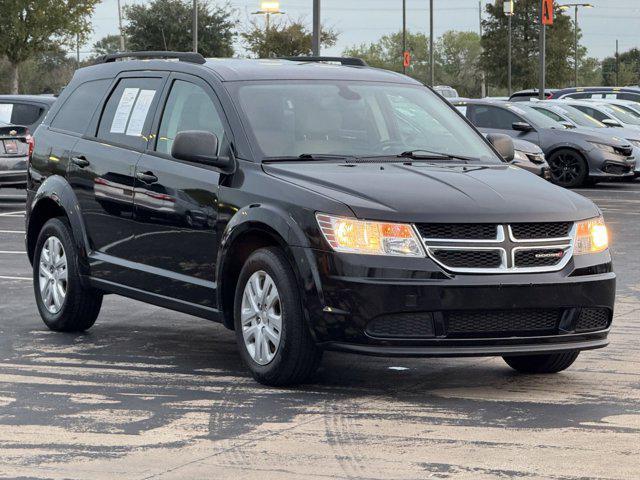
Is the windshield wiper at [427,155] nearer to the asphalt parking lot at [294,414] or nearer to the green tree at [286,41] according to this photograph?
the asphalt parking lot at [294,414]

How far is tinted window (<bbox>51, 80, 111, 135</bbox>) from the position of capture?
33.1ft

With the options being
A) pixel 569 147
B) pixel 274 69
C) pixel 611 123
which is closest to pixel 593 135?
pixel 569 147

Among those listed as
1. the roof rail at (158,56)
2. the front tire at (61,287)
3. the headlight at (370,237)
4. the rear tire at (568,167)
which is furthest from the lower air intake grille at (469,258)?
the rear tire at (568,167)

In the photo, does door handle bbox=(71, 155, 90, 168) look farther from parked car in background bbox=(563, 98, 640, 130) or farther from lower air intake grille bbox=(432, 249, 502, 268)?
parked car in background bbox=(563, 98, 640, 130)

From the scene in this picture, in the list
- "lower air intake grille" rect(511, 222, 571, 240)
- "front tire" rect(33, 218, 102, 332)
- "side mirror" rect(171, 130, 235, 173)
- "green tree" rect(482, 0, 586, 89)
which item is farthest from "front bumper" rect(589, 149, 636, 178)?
"green tree" rect(482, 0, 586, 89)

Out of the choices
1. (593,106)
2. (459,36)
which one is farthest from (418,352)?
(459,36)

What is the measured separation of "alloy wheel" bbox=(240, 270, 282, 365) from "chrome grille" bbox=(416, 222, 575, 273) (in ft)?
2.93

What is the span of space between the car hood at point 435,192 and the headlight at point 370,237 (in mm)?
49

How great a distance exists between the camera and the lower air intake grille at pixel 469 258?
7445mm

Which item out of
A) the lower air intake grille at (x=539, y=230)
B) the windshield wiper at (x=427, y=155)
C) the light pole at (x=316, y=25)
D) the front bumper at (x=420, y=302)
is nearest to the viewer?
the front bumper at (x=420, y=302)

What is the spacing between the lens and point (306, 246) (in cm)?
759

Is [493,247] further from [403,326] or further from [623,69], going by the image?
[623,69]

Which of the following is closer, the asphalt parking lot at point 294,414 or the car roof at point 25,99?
the asphalt parking lot at point 294,414

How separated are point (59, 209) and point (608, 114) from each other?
22437 millimetres
